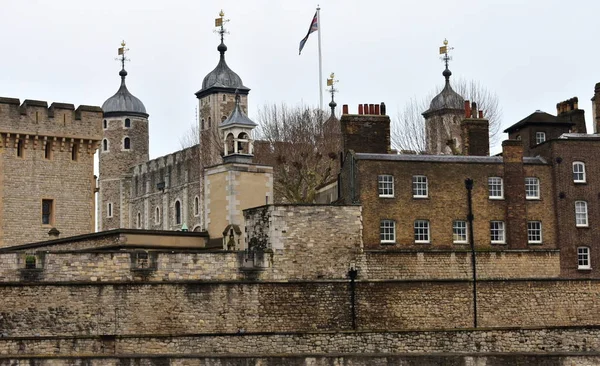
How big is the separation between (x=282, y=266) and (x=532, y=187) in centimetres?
943

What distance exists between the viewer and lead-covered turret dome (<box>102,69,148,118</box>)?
9694 cm

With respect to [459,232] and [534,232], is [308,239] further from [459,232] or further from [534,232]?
[534,232]

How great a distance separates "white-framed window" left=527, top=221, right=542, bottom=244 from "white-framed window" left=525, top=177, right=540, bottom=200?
34.4 inches

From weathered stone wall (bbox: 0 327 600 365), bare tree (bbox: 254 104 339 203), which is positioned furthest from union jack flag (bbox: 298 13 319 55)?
weathered stone wall (bbox: 0 327 600 365)

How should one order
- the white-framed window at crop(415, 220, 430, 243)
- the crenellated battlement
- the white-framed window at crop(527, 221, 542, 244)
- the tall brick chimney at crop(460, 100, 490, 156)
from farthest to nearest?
the crenellated battlement → the tall brick chimney at crop(460, 100, 490, 156) → the white-framed window at crop(527, 221, 542, 244) → the white-framed window at crop(415, 220, 430, 243)

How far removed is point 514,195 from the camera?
4400cm

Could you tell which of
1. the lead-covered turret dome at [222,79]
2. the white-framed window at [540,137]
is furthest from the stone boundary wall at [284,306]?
the lead-covered turret dome at [222,79]

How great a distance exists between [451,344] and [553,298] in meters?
5.49

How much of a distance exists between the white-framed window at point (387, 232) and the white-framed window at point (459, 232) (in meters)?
2.05

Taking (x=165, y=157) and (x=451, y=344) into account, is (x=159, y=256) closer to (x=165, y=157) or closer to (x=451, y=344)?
(x=451, y=344)

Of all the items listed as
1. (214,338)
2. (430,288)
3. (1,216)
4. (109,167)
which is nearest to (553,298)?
(430,288)

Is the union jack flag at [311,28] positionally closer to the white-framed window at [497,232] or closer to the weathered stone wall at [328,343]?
the white-framed window at [497,232]

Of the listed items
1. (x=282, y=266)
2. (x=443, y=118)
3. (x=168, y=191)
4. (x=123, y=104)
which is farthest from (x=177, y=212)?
(x=282, y=266)

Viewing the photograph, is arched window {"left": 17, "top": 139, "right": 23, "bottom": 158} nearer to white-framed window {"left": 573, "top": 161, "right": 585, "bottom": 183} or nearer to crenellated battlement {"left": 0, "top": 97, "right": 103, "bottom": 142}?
crenellated battlement {"left": 0, "top": 97, "right": 103, "bottom": 142}
